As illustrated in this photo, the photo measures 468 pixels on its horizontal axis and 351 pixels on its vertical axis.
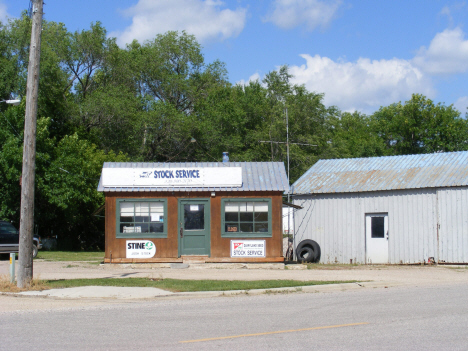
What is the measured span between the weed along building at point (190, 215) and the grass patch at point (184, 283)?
446 centimetres

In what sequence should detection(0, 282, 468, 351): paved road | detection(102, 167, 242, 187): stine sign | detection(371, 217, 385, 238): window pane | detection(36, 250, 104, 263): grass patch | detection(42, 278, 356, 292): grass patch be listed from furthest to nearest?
detection(36, 250, 104, 263): grass patch, detection(371, 217, 385, 238): window pane, detection(102, 167, 242, 187): stine sign, detection(42, 278, 356, 292): grass patch, detection(0, 282, 468, 351): paved road

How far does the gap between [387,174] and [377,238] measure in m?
2.88

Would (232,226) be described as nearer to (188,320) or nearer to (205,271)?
(205,271)

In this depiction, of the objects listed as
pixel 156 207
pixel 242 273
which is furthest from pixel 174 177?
pixel 242 273

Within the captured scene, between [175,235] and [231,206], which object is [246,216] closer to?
[231,206]

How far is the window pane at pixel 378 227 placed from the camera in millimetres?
23188

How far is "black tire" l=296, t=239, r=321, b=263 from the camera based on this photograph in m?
23.8

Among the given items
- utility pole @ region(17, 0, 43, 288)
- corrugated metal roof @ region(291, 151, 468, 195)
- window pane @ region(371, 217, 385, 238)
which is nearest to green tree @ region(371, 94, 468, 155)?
corrugated metal roof @ region(291, 151, 468, 195)

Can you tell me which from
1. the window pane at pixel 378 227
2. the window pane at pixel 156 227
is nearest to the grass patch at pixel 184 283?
the window pane at pixel 156 227

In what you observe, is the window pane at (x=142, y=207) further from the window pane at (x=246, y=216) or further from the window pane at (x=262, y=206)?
the window pane at (x=262, y=206)

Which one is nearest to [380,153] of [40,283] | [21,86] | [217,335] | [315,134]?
[315,134]

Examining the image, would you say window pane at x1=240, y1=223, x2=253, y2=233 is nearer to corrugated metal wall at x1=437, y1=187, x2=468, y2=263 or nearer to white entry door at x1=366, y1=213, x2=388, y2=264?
white entry door at x1=366, y1=213, x2=388, y2=264

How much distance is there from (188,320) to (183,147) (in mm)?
37164

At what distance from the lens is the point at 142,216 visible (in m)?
20.0
